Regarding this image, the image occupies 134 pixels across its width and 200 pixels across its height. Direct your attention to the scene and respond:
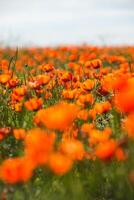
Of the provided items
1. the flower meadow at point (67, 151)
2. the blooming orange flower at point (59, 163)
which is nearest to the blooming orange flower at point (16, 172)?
the flower meadow at point (67, 151)

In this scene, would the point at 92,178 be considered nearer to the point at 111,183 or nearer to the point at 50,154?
the point at 111,183

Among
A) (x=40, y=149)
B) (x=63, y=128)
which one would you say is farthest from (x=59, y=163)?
(x=63, y=128)

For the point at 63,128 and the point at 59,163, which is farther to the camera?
the point at 63,128

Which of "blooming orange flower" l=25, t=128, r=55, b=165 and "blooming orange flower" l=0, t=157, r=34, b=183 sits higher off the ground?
"blooming orange flower" l=25, t=128, r=55, b=165

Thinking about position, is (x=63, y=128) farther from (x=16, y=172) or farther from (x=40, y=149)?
(x=16, y=172)

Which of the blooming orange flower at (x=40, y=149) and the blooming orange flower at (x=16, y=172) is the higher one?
the blooming orange flower at (x=40, y=149)

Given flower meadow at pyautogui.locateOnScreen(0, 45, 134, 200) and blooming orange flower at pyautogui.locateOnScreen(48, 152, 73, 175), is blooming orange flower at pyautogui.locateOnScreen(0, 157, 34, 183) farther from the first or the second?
blooming orange flower at pyautogui.locateOnScreen(48, 152, 73, 175)

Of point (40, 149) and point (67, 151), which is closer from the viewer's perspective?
point (40, 149)

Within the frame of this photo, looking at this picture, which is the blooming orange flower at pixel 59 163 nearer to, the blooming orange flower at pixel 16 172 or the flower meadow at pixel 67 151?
the flower meadow at pixel 67 151

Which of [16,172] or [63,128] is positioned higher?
[63,128]

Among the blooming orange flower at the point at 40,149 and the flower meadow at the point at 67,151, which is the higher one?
the blooming orange flower at the point at 40,149

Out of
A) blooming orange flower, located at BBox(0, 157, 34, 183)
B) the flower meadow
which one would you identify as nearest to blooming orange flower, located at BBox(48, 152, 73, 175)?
the flower meadow

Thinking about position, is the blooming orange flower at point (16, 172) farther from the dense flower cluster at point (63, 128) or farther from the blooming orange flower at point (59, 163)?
the blooming orange flower at point (59, 163)

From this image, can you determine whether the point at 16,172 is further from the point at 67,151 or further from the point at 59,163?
the point at 67,151
